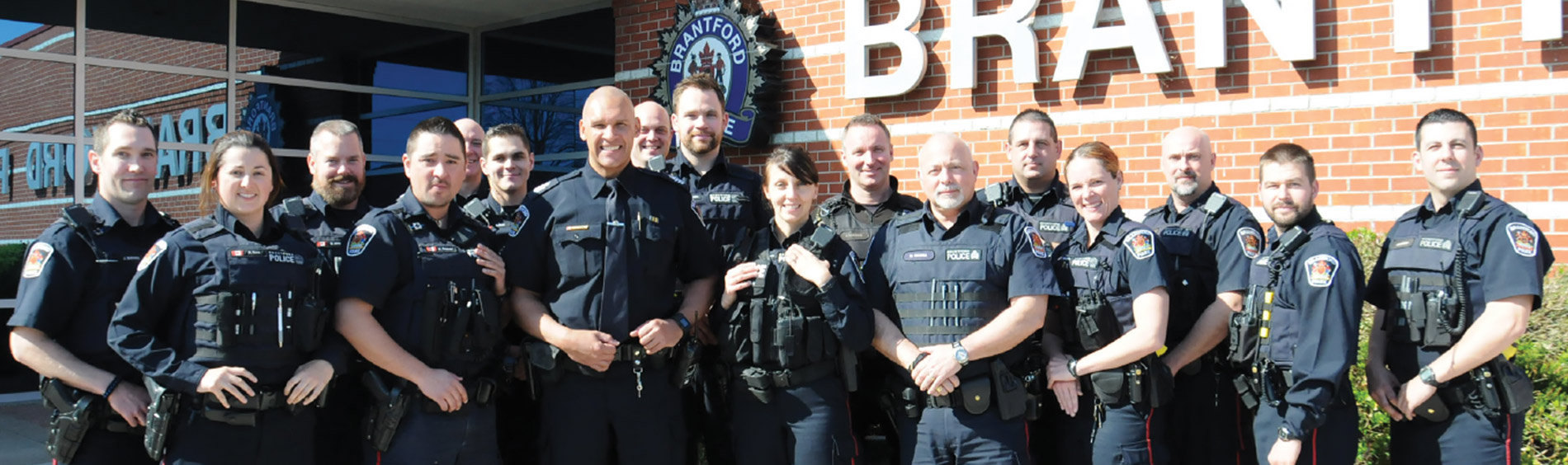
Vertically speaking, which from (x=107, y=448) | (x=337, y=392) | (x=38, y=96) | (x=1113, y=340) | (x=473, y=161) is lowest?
(x=107, y=448)

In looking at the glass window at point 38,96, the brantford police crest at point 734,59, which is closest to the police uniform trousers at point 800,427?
the brantford police crest at point 734,59

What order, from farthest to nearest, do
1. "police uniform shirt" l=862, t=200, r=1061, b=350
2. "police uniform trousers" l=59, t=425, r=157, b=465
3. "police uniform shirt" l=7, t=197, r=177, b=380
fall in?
1. "police uniform shirt" l=862, t=200, r=1061, b=350
2. "police uniform trousers" l=59, t=425, r=157, b=465
3. "police uniform shirt" l=7, t=197, r=177, b=380

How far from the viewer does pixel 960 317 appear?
3736 millimetres

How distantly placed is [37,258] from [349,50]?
8.46 m

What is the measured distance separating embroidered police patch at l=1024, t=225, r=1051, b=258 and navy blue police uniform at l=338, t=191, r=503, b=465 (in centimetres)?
193

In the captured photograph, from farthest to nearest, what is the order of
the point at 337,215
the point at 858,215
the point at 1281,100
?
the point at 1281,100, the point at 858,215, the point at 337,215

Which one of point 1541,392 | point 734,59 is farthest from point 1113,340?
point 734,59

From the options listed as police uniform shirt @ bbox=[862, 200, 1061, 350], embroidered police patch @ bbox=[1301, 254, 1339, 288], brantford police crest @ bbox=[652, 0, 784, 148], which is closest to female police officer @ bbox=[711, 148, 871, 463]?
police uniform shirt @ bbox=[862, 200, 1061, 350]

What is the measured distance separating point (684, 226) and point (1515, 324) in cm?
283

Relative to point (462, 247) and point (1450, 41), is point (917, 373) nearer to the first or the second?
point (462, 247)

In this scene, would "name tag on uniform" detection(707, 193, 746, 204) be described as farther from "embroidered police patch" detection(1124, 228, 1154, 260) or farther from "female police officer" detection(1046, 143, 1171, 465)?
"embroidered police patch" detection(1124, 228, 1154, 260)

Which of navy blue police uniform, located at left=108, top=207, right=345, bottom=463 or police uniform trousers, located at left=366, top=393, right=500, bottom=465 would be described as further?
police uniform trousers, located at left=366, top=393, right=500, bottom=465

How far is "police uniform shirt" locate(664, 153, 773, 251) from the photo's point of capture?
14.9 ft

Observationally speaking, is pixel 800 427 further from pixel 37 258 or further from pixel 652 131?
pixel 37 258
